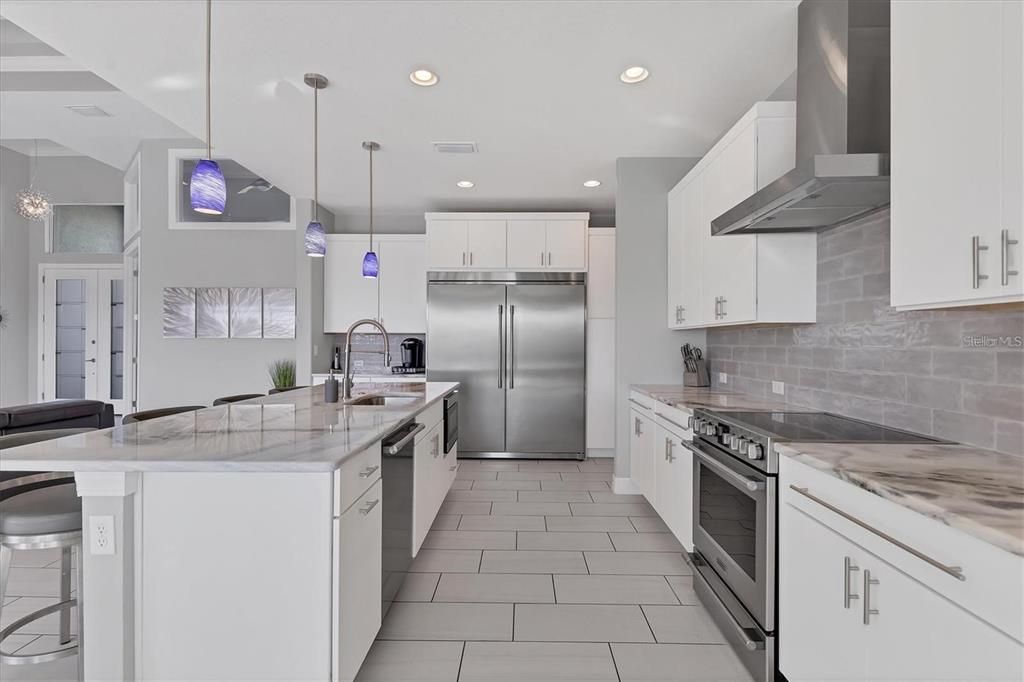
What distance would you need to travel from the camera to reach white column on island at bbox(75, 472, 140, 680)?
152 centimetres

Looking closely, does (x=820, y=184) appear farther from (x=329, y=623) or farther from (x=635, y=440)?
(x=635, y=440)

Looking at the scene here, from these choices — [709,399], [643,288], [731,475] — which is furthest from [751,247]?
[643,288]

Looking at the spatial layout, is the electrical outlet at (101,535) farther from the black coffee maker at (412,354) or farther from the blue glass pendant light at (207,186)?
the black coffee maker at (412,354)

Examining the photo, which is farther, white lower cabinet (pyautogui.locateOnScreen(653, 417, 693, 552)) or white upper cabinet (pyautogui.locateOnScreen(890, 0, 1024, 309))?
white lower cabinet (pyautogui.locateOnScreen(653, 417, 693, 552))

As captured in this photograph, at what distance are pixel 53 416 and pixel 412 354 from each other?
3090mm

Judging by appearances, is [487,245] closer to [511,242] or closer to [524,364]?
[511,242]

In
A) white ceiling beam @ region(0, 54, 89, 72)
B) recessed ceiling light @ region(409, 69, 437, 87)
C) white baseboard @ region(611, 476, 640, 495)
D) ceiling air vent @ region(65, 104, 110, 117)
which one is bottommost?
white baseboard @ region(611, 476, 640, 495)

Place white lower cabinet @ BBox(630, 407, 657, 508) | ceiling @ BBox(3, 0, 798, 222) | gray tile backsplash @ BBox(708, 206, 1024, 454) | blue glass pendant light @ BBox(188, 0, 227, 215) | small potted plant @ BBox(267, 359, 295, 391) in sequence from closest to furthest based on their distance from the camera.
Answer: gray tile backsplash @ BBox(708, 206, 1024, 454)
blue glass pendant light @ BBox(188, 0, 227, 215)
ceiling @ BBox(3, 0, 798, 222)
white lower cabinet @ BBox(630, 407, 657, 508)
small potted plant @ BBox(267, 359, 295, 391)

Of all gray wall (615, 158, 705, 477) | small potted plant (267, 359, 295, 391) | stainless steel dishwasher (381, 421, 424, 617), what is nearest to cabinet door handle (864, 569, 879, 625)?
stainless steel dishwasher (381, 421, 424, 617)

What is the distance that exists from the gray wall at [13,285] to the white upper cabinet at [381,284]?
15.8ft

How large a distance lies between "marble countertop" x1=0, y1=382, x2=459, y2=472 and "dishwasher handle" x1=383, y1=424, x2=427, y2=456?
65mm

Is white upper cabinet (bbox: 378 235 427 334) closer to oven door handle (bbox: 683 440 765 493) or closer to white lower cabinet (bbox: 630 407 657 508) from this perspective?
white lower cabinet (bbox: 630 407 657 508)

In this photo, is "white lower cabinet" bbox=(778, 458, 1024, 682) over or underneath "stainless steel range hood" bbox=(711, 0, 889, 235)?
underneath

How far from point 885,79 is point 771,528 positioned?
1762 mm
